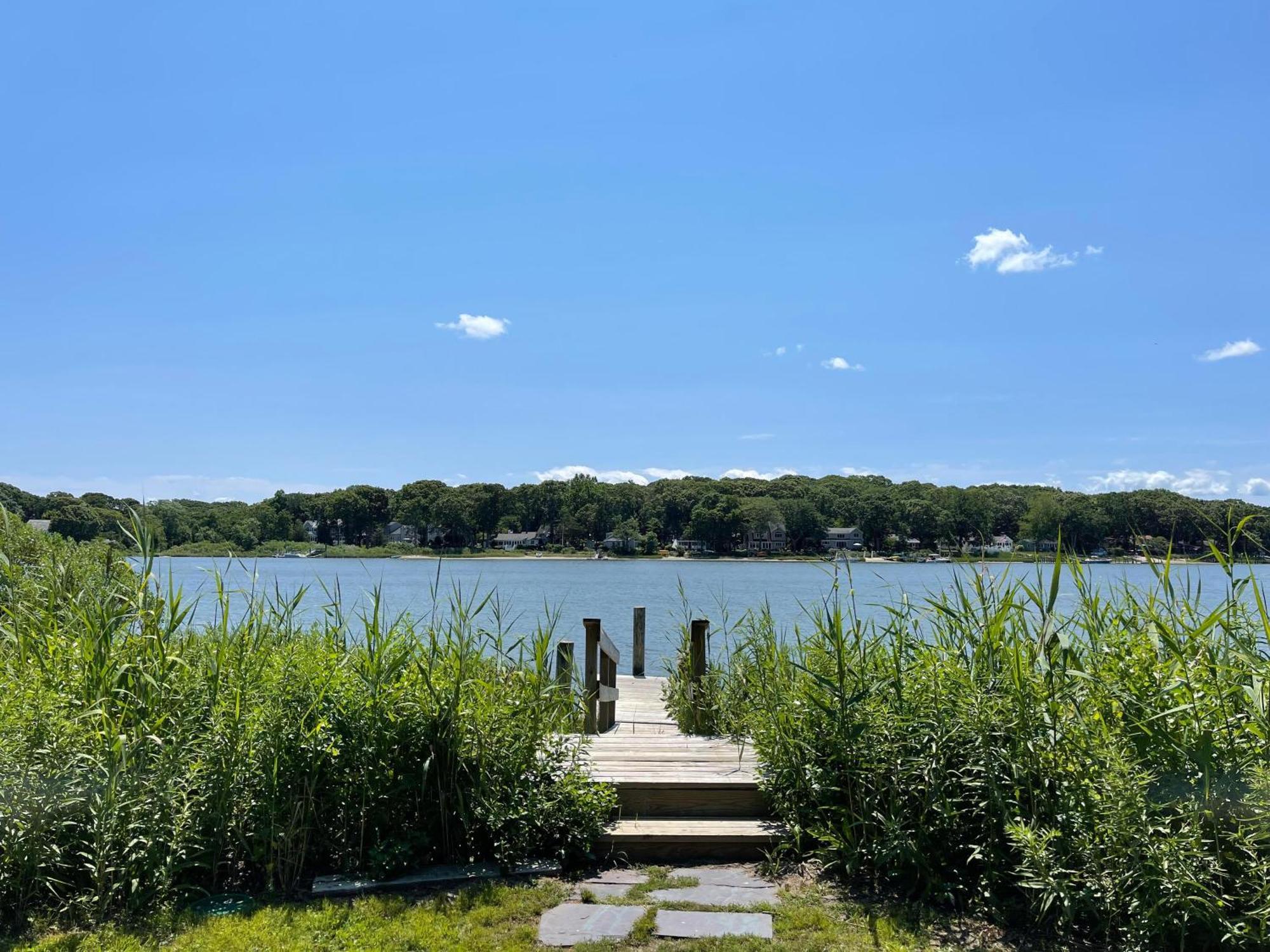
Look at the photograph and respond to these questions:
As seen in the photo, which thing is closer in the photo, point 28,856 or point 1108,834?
point 1108,834

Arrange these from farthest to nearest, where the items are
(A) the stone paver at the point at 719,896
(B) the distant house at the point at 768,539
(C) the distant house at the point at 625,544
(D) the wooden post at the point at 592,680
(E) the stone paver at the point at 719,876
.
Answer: (C) the distant house at the point at 625,544 → (B) the distant house at the point at 768,539 → (D) the wooden post at the point at 592,680 → (E) the stone paver at the point at 719,876 → (A) the stone paver at the point at 719,896

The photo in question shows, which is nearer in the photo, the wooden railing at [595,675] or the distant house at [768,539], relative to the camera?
the wooden railing at [595,675]

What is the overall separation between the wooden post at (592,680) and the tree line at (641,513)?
290 cm

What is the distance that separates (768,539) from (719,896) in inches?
3094

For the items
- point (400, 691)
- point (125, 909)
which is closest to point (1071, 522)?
point (400, 691)

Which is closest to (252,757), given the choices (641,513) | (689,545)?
(689,545)

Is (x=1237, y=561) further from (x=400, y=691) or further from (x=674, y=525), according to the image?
(x=674, y=525)

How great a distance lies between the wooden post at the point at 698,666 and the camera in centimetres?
655

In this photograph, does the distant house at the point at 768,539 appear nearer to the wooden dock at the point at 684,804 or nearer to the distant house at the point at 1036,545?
the distant house at the point at 1036,545

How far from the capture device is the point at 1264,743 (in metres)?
3.00

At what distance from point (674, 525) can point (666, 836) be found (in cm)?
8618

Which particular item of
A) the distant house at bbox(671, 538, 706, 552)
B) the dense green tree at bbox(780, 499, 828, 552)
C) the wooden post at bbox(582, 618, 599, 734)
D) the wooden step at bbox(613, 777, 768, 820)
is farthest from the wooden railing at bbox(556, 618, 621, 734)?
the distant house at bbox(671, 538, 706, 552)

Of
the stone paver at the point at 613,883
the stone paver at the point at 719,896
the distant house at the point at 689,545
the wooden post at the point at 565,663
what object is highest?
the wooden post at the point at 565,663

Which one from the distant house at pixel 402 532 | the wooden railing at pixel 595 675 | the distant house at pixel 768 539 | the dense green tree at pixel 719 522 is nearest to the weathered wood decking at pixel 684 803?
the wooden railing at pixel 595 675
